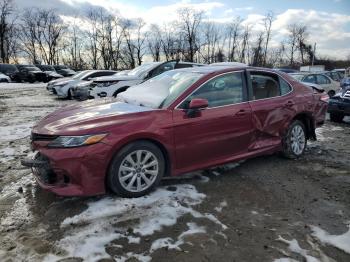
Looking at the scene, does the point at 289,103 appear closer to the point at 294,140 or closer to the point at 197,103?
the point at 294,140

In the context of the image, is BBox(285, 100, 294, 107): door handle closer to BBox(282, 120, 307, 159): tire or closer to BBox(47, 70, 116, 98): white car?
BBox(282, 120, 307, 159): tire

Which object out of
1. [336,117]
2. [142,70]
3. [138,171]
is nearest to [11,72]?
[142,70]

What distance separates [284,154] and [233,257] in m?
3.23

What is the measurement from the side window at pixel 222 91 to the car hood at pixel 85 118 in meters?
0.80

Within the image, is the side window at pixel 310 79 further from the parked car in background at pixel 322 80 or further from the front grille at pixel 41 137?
the front grille at pixel 41 137

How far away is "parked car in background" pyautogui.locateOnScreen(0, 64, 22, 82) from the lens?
107 ft

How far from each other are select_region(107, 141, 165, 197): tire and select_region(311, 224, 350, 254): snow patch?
6.13 feet

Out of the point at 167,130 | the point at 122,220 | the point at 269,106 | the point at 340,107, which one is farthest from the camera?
the point at 340,107

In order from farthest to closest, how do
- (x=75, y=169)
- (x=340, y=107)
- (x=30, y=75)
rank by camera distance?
(x=30, y=75)
(x=340, y=107)
(x=75, y=169)

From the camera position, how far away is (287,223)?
12.7 ft

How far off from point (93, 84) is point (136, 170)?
966cm

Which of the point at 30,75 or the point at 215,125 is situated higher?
the point at 30,75

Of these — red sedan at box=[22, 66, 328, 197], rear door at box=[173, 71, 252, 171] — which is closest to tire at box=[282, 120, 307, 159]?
red sedan at box=[22, 66, 328, 197]

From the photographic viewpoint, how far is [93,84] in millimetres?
13383
